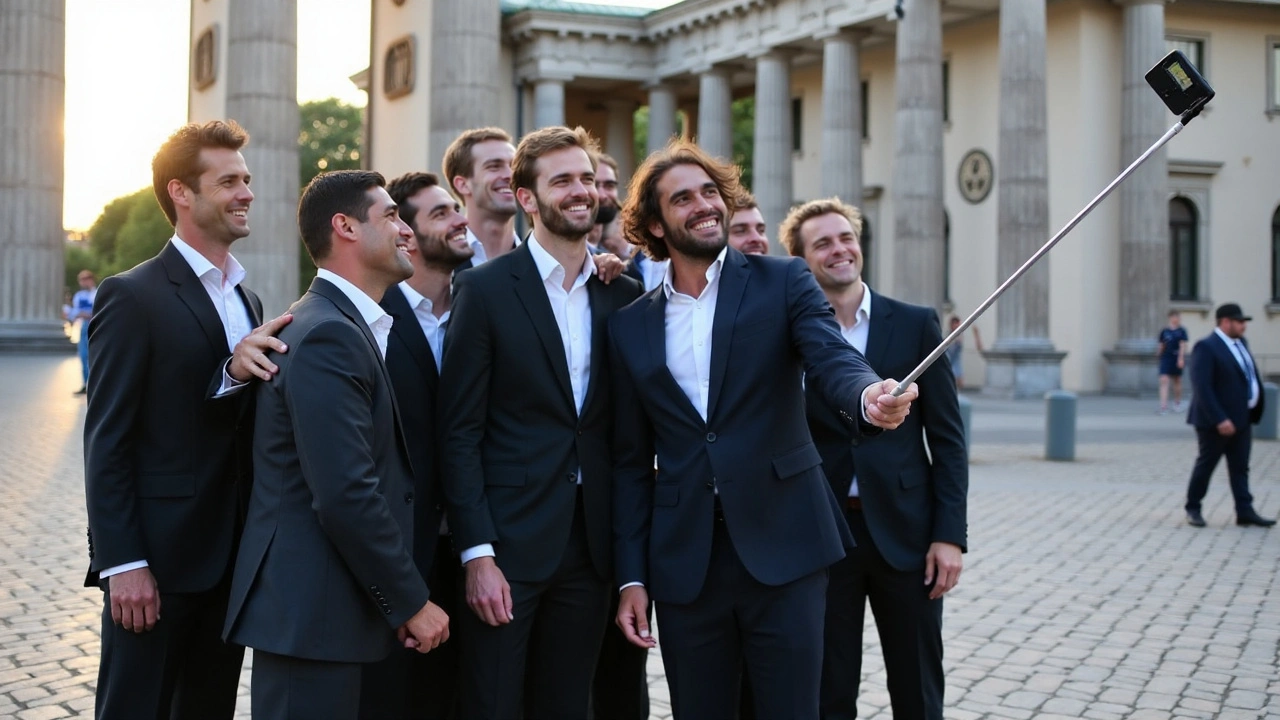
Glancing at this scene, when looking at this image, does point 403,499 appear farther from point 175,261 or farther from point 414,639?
Answer: point 175,261

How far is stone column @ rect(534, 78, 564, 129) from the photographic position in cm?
3919

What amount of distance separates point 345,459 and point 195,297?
3.66 feet

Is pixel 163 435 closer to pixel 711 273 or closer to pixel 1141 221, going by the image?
pixel 711 273

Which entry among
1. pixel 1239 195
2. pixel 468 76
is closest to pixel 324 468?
pixel 468 76

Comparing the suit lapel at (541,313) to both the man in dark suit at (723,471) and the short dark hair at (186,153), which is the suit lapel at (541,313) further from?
the short dark hair at (186,153)

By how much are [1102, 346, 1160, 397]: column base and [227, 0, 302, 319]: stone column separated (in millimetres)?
19771

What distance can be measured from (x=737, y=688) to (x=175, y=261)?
7.40ft

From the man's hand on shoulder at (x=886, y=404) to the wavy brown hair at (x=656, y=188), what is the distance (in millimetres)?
950

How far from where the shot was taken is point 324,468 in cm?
337

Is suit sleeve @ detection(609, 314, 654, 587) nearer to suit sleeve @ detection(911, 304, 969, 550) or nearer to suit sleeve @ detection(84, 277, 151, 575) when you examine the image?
suit sleeve @ detection(911, 304, 969, 550)

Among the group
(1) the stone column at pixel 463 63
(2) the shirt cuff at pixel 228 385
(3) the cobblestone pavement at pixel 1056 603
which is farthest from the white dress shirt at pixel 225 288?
(1) the stone column at pixel 463 63

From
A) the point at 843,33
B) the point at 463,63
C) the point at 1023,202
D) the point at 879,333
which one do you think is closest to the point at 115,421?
the point at 879,333

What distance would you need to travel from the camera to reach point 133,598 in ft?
12.7

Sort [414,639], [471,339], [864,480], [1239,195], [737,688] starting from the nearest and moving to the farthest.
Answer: [414,639] → [737,688] → [471,339] → [864,480] → [1239,195]
